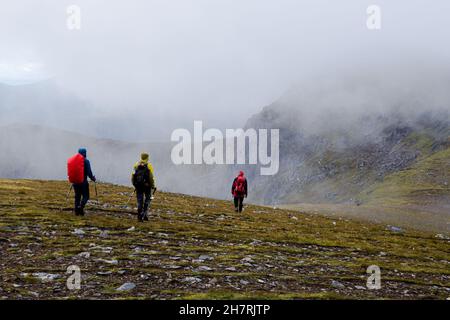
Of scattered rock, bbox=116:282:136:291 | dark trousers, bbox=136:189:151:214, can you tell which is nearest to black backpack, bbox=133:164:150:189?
dark trousers, bbox=136:189:151:214

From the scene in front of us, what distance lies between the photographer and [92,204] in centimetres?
3231

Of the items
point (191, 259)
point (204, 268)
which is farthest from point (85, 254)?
point (204, 268)

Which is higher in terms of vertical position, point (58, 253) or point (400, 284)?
point (58, 253)

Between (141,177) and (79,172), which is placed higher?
(79,172)

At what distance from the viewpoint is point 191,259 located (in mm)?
17406

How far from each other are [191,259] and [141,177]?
9.04m

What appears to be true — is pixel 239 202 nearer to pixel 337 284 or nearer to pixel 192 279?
pixel 337 284

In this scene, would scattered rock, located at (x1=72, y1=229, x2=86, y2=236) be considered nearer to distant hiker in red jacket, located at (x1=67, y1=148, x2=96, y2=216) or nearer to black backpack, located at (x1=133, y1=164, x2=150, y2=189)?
distant hiker in red jacket, located at (x1=67, y1=148, x2=96, y2=216)

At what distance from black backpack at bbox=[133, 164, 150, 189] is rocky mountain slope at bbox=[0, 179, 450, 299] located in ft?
7.96
